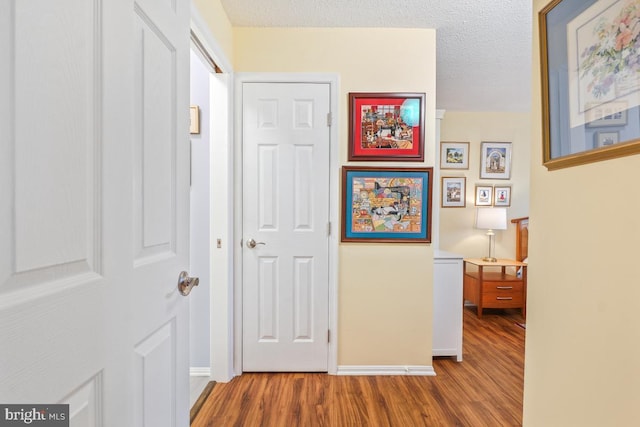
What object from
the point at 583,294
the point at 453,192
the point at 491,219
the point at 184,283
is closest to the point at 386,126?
the point at 583,294

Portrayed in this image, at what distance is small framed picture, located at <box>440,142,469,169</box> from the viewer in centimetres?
376

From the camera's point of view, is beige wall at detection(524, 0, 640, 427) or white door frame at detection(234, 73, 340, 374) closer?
beige wall at detection(524, 0, 640, 427)

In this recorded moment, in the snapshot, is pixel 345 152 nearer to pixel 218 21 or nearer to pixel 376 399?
pixel 218 21

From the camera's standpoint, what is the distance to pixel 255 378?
7.00 ft

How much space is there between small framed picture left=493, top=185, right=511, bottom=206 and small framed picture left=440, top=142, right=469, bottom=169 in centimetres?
46

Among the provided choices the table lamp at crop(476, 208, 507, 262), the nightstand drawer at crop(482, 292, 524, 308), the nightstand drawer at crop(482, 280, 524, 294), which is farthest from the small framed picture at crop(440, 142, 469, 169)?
the nightstand drawer at crop(482, 292, 524, 308)

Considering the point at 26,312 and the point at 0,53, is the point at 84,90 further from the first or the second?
the point at 26,312

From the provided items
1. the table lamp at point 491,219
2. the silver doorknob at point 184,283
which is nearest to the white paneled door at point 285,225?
the silver doorknob at point 184,283

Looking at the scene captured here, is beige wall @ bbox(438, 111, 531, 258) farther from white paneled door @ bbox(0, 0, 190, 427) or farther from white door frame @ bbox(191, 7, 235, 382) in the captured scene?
white paneled door @ bbox(0, 0, 190, 427)

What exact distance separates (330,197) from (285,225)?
37 centimetres

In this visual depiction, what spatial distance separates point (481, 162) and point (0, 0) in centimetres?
411

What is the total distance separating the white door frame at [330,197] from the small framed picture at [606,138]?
1.50 meters

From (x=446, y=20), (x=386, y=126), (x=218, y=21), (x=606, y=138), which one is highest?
(x=446, y=20)

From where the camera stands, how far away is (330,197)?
2168mm
